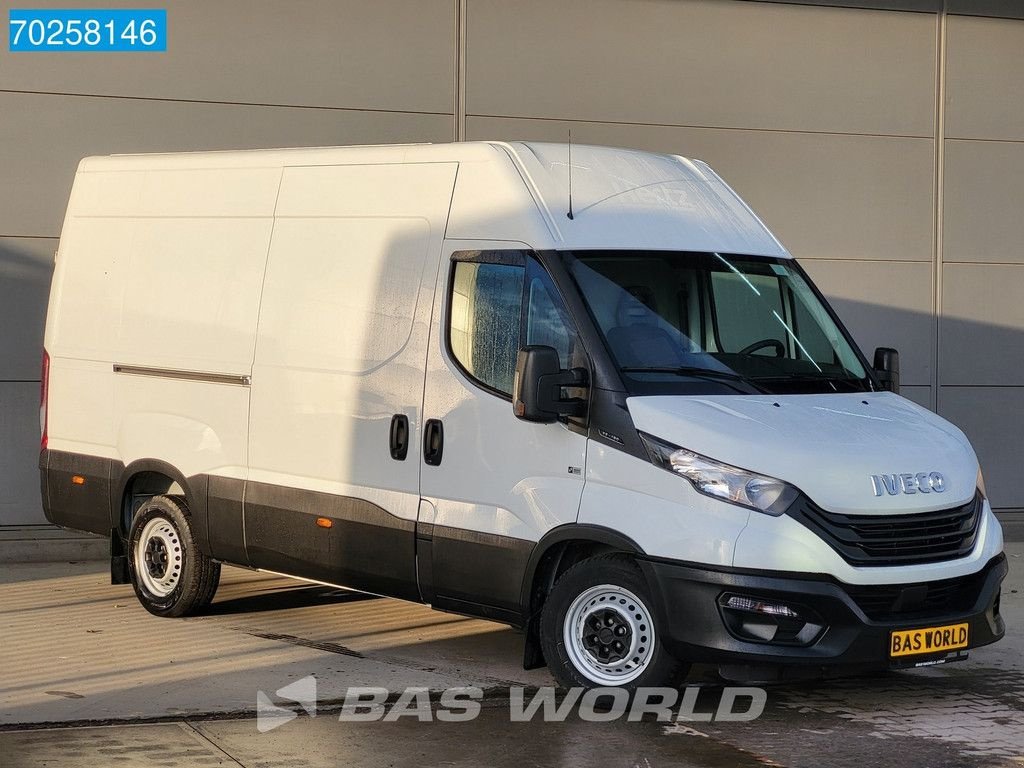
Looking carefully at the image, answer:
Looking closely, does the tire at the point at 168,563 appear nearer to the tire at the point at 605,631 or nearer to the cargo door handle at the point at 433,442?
the cargo door handle at the point at 433,442

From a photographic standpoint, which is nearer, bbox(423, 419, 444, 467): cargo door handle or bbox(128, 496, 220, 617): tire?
bbox(423, 419, 444, 467): cargo door handle

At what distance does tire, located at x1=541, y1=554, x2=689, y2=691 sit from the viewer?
295 inches

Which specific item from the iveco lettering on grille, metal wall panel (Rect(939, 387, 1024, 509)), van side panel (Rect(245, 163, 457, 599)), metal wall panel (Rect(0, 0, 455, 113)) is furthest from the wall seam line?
van side panel (Rect(245, 163, 457, 599))

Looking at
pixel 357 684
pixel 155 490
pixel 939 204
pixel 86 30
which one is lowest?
pixel 357 684

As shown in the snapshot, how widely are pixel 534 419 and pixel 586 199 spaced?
1285mm

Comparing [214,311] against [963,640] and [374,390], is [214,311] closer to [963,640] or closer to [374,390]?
[374,390]

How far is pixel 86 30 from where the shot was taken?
41.2 feet

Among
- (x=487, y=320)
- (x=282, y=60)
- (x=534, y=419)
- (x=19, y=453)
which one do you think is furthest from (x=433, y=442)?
(x=282, y=60)

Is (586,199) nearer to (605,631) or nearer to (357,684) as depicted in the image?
(605,631)

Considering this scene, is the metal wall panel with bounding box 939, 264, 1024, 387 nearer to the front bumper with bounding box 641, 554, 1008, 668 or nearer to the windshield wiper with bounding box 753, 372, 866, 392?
the windshield wiper with bounding box 753, 372, 866, 392

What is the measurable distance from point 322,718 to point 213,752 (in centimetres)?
78

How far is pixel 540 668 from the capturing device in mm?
8539

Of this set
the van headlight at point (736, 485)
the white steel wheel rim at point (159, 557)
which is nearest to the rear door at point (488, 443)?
the van headlight at point (736, 485)

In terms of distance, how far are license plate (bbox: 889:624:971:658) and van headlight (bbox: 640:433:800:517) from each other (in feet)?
2.71
